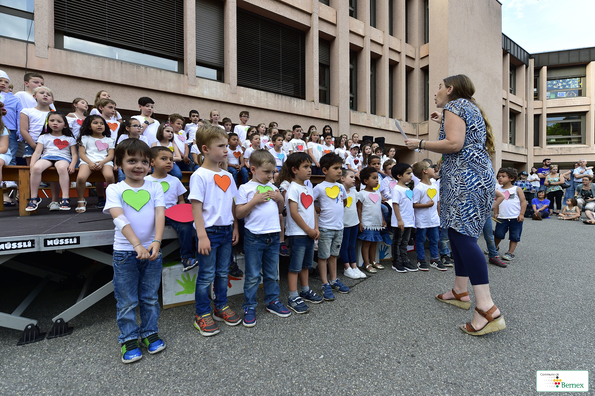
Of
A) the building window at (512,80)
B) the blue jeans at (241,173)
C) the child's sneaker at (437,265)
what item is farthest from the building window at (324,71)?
the building window at (512,80)

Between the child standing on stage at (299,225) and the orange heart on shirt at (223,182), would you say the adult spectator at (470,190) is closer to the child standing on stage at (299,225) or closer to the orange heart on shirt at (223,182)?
the child standing on stage at (299,225)

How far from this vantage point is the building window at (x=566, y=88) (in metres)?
25.2

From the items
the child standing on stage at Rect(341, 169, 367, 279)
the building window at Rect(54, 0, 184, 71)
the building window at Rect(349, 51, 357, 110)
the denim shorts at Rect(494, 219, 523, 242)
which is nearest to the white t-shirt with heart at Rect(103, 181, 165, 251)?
the child standing on stage at Rect(341, 169, 367, 279)

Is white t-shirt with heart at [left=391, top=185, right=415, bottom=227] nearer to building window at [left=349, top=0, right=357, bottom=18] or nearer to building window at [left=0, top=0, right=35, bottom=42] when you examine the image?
building window at [left=0, top=0, right=35, bottom=42]

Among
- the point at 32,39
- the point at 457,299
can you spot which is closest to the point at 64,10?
the point at 32,39

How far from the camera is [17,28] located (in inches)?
270

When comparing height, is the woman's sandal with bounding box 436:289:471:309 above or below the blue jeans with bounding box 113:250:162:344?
below

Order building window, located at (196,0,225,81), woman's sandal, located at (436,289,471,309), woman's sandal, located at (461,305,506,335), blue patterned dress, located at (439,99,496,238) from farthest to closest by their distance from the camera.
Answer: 1. building window, located at (196,0,225,81)
2. woman's sandal, located at (436,289,471,309)
3. blue patterned dress, located at (439,99,496,238)
4. woman's sandal, located at (461,305,506,335)

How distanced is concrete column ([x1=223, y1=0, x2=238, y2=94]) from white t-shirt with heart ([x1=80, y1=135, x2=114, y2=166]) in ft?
21.3

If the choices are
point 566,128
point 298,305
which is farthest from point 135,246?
point 566,128

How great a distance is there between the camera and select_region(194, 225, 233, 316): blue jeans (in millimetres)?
2492

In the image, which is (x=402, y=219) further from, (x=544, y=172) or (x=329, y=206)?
(x=544, y=172)

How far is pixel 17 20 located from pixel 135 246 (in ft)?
29.2

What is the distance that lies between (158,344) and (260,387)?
3.11 ft
